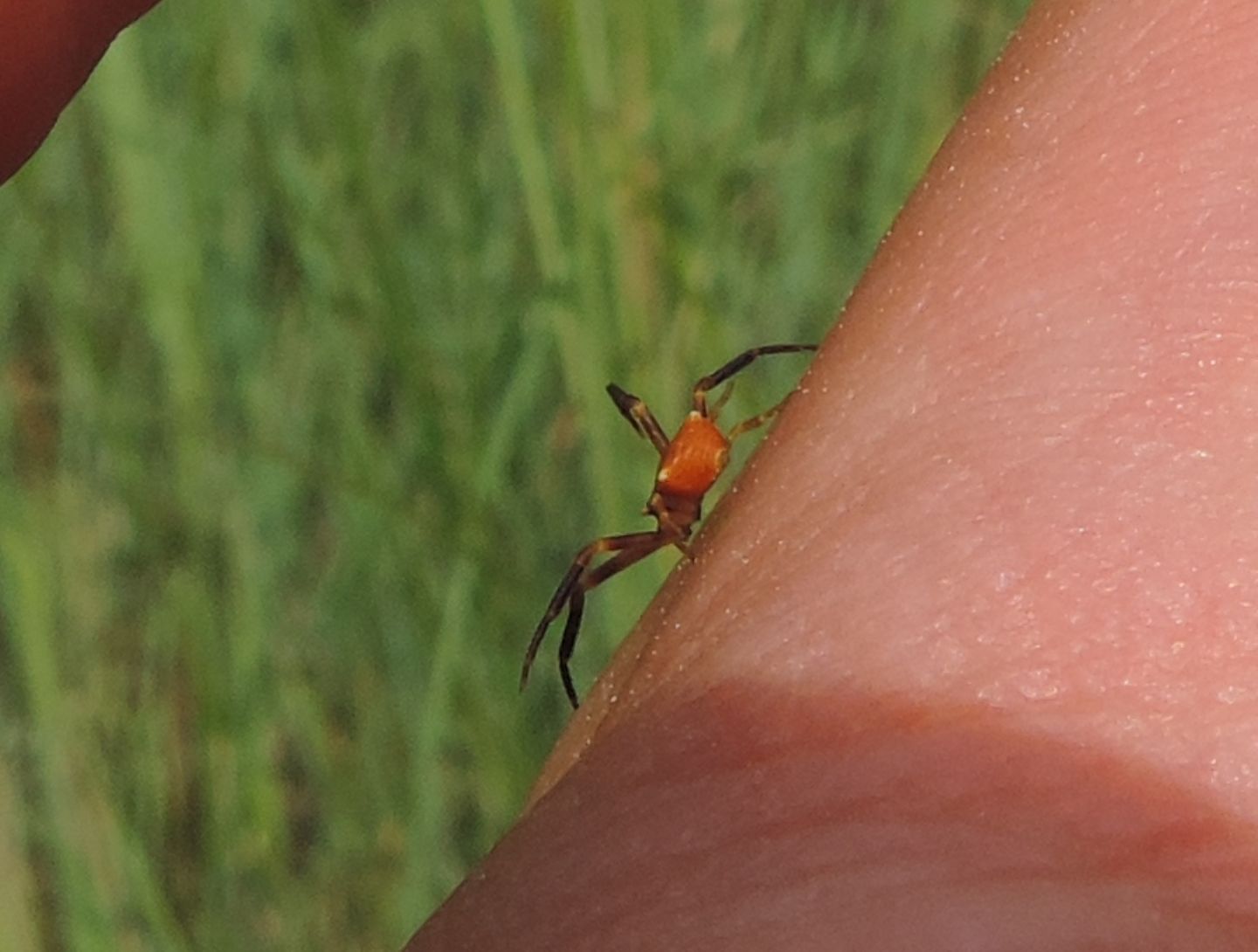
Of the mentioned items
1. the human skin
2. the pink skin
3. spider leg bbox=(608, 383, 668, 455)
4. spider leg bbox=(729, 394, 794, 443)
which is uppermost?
the human skin

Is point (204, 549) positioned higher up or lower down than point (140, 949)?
higher up

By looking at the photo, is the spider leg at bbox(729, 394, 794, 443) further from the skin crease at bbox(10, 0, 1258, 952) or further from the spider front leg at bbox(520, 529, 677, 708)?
the skin crease at bbox(10, 0, 1258, 952)

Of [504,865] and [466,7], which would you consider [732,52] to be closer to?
[466,7]

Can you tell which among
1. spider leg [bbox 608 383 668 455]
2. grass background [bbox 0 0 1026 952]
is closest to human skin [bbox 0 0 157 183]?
grass background [bbox 0 0 1026 952]

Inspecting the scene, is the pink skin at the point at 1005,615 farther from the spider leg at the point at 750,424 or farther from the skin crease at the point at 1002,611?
the spider leg at the point at 750,424

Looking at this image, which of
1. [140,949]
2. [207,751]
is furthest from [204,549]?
[140,949]

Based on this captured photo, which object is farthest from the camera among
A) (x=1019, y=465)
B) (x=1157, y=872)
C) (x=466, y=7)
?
(x=466, y=7)

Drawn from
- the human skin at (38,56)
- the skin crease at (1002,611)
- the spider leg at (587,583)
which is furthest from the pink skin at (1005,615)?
the human skin at (38,56)

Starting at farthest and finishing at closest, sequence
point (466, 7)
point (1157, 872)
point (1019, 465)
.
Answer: point (466, 7)
point (1019, 465)
point (1157, 872)

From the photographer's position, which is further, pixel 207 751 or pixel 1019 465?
pixel 207 751
